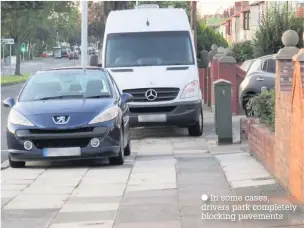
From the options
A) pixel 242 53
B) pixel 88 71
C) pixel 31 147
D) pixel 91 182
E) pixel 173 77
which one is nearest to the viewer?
pixel 91 182

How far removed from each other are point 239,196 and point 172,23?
29.4 ft

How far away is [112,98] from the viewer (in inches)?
461

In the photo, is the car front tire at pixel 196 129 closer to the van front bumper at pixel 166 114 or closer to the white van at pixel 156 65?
the white van at pixel 156 65

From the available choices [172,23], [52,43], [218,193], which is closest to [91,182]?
[218,193]

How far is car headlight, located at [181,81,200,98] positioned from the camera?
15.3 meters

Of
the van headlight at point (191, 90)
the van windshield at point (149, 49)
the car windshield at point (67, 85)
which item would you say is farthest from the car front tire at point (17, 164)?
the van windshield at point (149, 49)

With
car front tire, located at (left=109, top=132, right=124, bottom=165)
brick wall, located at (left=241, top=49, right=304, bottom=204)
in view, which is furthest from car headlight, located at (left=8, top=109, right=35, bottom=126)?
brick wall, located at (left=241, top=49, right=304, bottom=204)

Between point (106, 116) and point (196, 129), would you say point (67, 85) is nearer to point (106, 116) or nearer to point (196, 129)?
point (106, 116)

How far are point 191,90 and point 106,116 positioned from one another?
15.4 ft

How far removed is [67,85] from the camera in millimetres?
12031

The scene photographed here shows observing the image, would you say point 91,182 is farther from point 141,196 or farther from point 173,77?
point 173,77

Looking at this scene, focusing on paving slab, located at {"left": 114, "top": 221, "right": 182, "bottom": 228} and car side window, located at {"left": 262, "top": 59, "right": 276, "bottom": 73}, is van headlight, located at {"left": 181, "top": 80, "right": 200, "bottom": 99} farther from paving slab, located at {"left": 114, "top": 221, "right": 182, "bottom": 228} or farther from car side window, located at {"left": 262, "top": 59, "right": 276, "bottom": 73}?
paving slab, located at {"left": 114, "top": 221, "right": 182, "bottom": 228}

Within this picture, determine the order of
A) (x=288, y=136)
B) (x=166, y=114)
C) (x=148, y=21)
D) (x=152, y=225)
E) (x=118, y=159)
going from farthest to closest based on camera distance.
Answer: (x=148, y=21) < (x=166, y=114) < (x=118, y=159) < (x=288, y=136) < (x=152, y=225)

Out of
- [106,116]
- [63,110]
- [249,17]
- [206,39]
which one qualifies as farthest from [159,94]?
[249,17]
